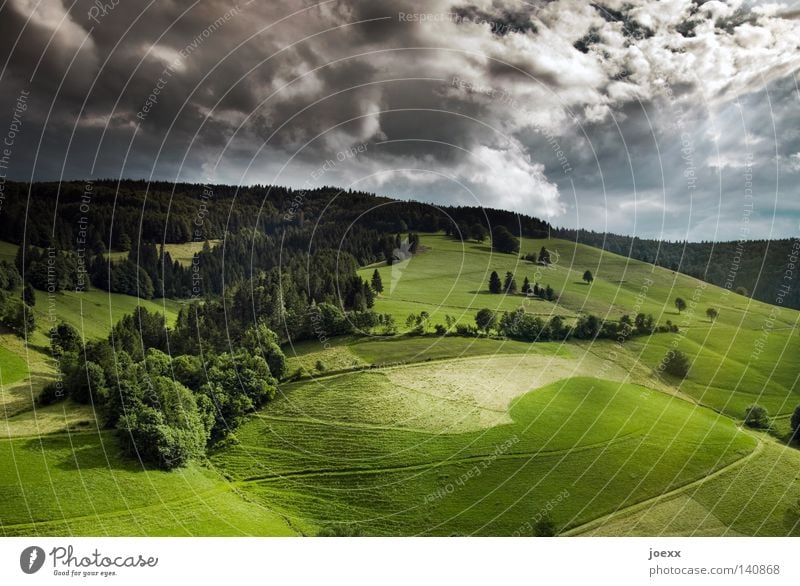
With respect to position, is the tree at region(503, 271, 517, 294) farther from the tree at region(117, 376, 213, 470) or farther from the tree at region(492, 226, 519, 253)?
the tree at region(117, 376, 213, 470)

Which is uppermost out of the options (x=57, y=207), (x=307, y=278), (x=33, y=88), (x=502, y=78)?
(x=502, y=78)

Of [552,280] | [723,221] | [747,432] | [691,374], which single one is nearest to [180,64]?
[552,280]

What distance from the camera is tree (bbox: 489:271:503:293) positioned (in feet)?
52.6

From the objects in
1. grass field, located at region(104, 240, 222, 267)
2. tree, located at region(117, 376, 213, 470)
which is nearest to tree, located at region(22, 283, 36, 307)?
grass field, located at region(104, 240, 222, 267)

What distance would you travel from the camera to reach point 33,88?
39.0 feet

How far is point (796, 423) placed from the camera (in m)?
14.2

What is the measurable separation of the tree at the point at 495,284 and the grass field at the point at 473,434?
0.29 metres

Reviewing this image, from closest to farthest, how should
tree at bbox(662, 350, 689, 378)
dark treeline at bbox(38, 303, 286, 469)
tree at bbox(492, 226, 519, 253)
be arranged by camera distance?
dark treeline at bbox(38, 303, 286, 469)
tree at bbox(492, 226, 519, 253)
tree at bbox(662, 350, 689, 378)
